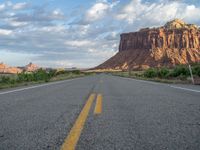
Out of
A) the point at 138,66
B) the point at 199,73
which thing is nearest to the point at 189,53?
the point at 138,66

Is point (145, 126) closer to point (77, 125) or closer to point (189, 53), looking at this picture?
point (77, 125)

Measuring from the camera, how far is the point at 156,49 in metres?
155

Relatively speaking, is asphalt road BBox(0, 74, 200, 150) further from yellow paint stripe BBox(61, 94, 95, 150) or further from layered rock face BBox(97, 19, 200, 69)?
layered rock face BBox(97, 19, 200, 69)

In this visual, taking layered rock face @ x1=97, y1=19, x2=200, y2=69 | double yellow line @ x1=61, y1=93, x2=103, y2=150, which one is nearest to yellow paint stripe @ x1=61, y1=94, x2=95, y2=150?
double yellow line @ x1=61, y1=93, x2=103, y2=150

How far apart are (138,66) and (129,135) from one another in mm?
140191

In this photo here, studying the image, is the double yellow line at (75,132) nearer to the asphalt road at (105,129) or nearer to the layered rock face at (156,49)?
the asphalt road at (105,129)

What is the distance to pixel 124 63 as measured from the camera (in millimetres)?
159250

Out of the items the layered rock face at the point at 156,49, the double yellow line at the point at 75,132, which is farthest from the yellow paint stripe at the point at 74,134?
the layered rock face at the point at 156,49

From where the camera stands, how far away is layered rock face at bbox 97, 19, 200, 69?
141000 millimetres

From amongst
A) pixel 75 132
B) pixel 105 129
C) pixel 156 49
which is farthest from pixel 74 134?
pixel 156 49

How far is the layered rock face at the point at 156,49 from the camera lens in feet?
463

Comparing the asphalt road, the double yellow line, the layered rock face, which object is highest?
the layered rock face

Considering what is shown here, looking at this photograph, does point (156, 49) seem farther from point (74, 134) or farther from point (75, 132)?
point (74, 134)

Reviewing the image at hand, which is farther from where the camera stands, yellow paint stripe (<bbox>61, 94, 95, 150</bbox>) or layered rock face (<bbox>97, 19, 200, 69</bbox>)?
layered rock face (<bbox>97, 19, 200, 69</bbox>)
